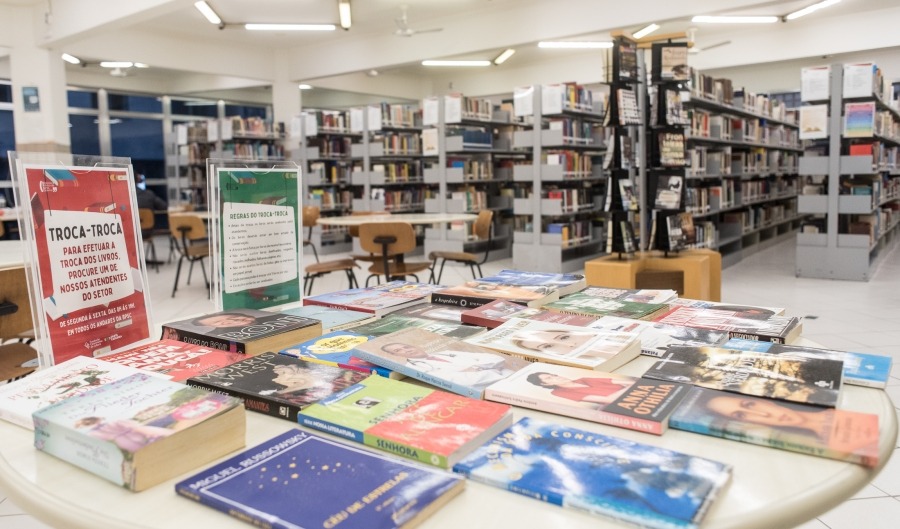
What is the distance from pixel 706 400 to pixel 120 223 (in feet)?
4.37

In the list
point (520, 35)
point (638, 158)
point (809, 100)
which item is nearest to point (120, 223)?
point (638, 158)

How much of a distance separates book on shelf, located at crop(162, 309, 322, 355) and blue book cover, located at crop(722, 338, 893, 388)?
0.97 m

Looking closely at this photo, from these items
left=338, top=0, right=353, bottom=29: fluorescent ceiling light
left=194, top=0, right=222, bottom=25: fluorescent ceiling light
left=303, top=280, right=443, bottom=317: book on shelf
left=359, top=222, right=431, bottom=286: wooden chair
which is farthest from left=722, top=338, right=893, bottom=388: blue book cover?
left=194, top=0, right=222, bottom=25: fluorescent ceiling light

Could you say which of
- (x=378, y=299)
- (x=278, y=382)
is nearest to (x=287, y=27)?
(x=378, y=299)

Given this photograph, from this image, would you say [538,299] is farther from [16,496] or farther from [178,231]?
[178,231]

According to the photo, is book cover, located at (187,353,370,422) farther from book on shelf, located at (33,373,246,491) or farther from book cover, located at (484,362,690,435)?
book cover, located at (484,362,690,435)

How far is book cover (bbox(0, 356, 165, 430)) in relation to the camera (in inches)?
44.9

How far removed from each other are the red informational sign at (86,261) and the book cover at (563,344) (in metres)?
0.81

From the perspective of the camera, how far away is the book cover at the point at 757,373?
113cm

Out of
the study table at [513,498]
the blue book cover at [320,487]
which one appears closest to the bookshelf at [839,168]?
the study table at [513,498]

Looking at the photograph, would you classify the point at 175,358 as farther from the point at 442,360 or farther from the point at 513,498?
the point at 513,498

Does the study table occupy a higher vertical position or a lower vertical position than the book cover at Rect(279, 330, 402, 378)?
lower

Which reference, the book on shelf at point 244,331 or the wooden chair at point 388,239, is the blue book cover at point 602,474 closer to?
the book on shelf at point 244,331

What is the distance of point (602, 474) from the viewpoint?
→ 2.88 feet
